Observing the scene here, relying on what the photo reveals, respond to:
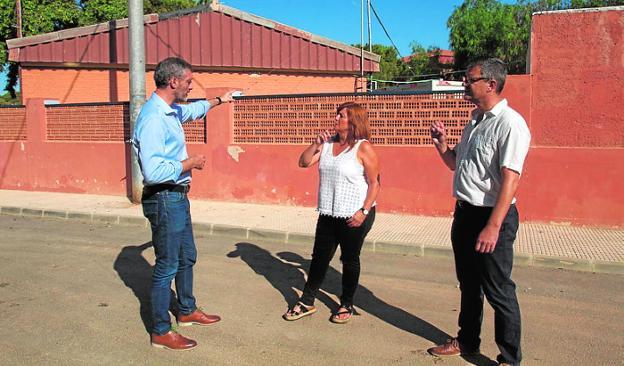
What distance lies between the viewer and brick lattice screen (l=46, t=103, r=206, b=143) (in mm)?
11938

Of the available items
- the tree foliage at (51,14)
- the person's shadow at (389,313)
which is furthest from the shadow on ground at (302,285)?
the tree foliage at (51,14)

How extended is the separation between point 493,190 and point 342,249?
144 cm

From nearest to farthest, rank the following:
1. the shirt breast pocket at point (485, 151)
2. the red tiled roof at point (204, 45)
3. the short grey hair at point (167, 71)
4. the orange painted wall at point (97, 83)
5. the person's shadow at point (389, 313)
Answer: the shirt breast pocket at point (485, 151) → the short grey hair at point (167, 71) → the person's shadow at point (389, 313) → the red tiled roof at point (204, 45) → the orange painted wall at point (97, 83)

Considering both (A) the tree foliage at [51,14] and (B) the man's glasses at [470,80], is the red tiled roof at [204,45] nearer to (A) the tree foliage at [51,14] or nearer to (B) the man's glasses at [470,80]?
(A) the tree foliage at [51,14]

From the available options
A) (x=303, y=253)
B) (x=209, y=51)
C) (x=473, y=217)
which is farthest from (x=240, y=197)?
(x=473, y=217)

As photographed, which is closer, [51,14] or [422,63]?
[51,14]

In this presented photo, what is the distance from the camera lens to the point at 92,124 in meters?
12.4

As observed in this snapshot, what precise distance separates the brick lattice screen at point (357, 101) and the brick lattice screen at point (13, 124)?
6120mm

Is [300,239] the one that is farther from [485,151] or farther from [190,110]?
[485,151]

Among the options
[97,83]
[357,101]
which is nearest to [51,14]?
[97,83]

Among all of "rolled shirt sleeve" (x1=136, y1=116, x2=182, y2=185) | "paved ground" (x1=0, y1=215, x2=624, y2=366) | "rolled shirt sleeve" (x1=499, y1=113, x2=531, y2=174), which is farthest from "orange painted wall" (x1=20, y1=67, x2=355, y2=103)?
"rolled shirt sleeve" (x1=499, y1=113, x2=531, y2=174)

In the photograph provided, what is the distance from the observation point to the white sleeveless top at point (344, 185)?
4238 mm

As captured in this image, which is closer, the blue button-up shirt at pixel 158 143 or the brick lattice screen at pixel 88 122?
the blue button-up shirt at pixel 158 143

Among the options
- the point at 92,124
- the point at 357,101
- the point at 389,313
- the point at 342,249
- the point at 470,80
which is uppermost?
the point at 357,101
